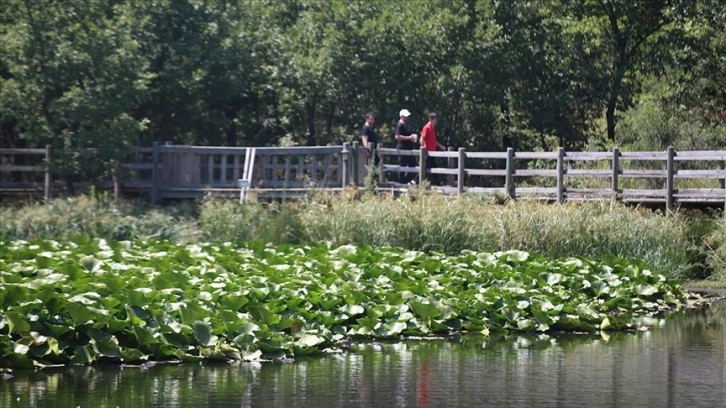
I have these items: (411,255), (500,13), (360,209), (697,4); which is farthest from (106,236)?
(697,4)

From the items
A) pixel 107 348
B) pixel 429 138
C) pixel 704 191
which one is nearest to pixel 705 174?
pixel 704 191

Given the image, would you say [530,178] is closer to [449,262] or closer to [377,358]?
[449,262]

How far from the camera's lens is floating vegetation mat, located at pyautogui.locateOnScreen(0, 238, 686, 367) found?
1193cm

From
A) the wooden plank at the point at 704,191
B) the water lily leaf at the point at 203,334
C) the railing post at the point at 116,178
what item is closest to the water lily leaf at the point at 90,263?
the water lily leaf at the point at 203,334

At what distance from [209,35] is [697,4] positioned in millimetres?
11148

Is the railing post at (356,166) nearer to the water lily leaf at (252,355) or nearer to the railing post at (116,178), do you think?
the railing post at (116,178)

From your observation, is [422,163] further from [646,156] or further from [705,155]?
[705,155]

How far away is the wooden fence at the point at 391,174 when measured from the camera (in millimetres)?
23266

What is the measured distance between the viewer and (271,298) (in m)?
13.7

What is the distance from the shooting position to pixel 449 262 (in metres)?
17.2

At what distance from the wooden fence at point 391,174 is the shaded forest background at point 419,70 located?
0.96 metres

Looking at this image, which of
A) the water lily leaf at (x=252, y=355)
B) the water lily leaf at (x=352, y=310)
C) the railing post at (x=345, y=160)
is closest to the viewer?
the water lily leaf at (x=252, y=355)

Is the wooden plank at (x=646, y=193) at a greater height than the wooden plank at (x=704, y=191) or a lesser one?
lesser

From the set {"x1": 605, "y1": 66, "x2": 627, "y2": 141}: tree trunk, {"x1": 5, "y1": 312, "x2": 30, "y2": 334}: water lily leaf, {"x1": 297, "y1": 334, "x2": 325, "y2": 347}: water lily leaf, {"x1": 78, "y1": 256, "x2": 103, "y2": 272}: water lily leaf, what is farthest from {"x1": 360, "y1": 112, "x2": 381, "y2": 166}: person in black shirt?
{"x1": 5, "y1": 312, "x2": 30, "y2": 334}: water lily leaf
